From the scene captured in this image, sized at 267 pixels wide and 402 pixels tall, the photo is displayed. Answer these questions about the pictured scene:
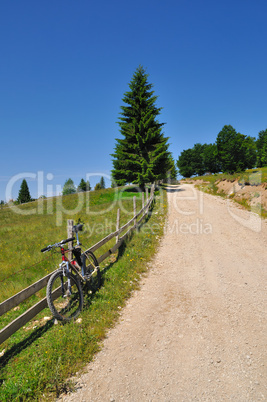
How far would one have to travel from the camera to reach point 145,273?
794 centimetres

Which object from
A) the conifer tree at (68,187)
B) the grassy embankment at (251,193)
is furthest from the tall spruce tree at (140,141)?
the conifer tree at (68,187)

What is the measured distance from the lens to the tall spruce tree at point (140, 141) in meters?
27.0

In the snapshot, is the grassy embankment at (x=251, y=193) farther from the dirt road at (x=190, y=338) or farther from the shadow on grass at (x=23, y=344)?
the shadow on grass at (x=23, y=344)

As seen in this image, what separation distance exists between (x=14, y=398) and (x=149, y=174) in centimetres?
2425

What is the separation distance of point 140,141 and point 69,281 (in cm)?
2420

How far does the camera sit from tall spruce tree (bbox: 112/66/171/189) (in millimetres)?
26969

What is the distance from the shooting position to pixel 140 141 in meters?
27.4

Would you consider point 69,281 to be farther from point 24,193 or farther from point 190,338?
point 24,193

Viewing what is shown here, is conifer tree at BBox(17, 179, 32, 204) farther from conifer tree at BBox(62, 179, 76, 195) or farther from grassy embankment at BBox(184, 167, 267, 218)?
grassy embankment at BBox(184, 167, 267, 218)

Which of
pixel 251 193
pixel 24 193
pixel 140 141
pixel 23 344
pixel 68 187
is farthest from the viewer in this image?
pixel 68 187

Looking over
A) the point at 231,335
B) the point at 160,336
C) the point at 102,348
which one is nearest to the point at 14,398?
the point at 102,348

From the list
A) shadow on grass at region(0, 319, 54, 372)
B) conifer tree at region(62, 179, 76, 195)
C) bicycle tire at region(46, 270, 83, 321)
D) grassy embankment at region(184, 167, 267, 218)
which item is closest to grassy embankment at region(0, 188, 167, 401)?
shadow on grass at region(0, 319, 54, 372)

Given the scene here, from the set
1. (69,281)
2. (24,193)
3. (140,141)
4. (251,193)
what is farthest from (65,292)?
(24,193)

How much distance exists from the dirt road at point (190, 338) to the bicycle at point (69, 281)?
1.25 m
